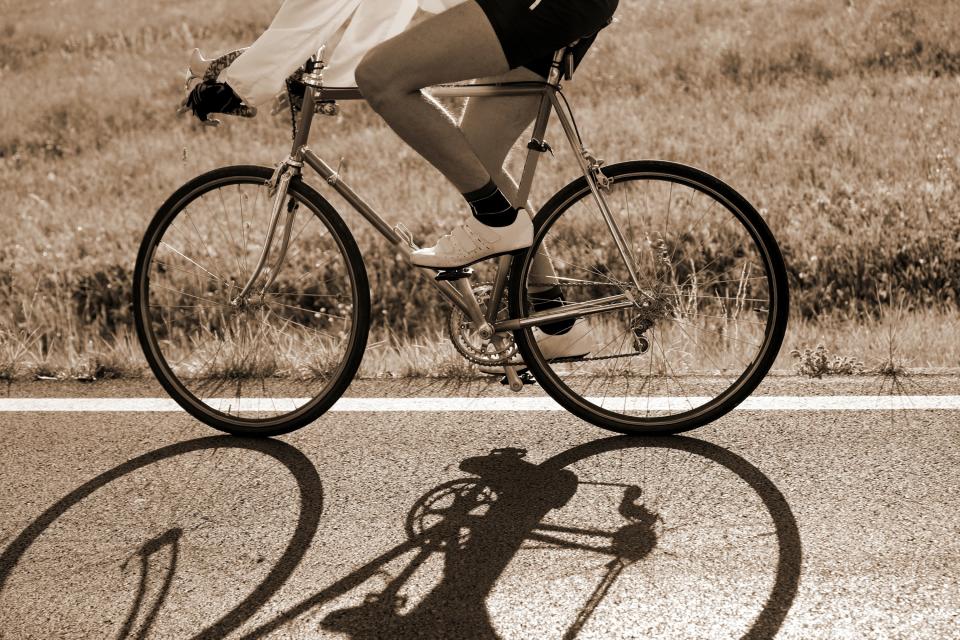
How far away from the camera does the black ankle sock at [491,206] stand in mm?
3428

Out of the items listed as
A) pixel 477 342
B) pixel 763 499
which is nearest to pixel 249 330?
pixel 477 342

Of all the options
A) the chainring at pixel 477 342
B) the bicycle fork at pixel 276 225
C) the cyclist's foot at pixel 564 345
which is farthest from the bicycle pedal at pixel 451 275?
the bicycle fork at pixel 276 225

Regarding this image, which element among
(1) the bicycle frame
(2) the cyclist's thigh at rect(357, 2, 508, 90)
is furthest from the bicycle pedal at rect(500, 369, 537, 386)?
(2) the cyclist's thigh at rect(357, 2, 508, 90)

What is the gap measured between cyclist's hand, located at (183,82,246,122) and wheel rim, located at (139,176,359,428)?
11.8 inches

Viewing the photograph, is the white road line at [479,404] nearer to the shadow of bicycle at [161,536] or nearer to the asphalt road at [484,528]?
the asphalt road at [484,528]

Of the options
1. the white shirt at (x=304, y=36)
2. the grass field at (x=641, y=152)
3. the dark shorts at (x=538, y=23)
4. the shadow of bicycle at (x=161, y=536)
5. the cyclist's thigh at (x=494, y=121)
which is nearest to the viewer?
the shadow of bicycle at (x=161, y=536)

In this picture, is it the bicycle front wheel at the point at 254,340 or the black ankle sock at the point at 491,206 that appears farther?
the bicycle front wheel at the point at 254,340

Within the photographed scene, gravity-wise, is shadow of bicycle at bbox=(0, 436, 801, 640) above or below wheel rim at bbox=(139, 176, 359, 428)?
below

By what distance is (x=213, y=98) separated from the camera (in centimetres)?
357

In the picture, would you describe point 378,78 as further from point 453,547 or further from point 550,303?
point 453,547

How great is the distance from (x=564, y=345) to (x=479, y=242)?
58 cm

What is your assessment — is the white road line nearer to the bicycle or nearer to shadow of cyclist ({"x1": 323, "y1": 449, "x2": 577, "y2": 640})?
the bicycle

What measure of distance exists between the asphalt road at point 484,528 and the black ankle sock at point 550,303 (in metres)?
0.37

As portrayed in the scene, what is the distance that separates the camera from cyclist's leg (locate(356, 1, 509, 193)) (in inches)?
126
